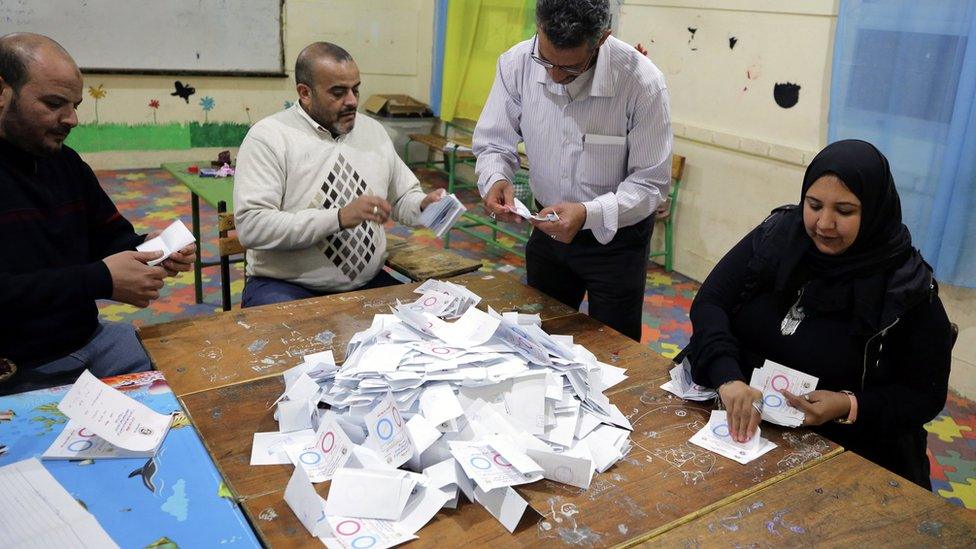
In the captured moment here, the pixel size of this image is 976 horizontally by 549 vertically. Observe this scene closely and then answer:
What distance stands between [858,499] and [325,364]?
1.20 metres

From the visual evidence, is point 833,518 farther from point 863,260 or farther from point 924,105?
point 924,105

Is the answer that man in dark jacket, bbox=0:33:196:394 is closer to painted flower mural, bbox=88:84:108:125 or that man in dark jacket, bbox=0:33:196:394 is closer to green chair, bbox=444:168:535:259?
green chair, bbox=444:168:535:259

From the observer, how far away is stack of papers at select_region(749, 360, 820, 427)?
178 cm

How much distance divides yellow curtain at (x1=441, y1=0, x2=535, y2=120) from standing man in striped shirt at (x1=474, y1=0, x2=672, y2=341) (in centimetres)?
363

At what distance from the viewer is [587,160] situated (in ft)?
8.58

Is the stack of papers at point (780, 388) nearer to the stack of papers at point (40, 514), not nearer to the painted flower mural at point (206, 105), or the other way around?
the stack of papers at point (40, 514)

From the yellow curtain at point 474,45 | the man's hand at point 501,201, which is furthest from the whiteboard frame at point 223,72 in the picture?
the man's hand at point 501,201

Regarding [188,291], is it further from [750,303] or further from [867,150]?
[867,150]

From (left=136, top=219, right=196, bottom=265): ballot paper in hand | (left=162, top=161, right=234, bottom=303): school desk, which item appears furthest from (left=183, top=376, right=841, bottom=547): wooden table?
(left=162, top=161, right=234, bottom=303): school desk

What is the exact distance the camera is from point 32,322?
82.2 inches

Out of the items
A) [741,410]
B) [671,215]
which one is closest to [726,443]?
[741,410]

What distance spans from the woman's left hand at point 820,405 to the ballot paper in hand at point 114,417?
1.44 metres

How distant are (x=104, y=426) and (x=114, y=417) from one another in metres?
0.04

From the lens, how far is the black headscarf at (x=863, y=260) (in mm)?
1844
